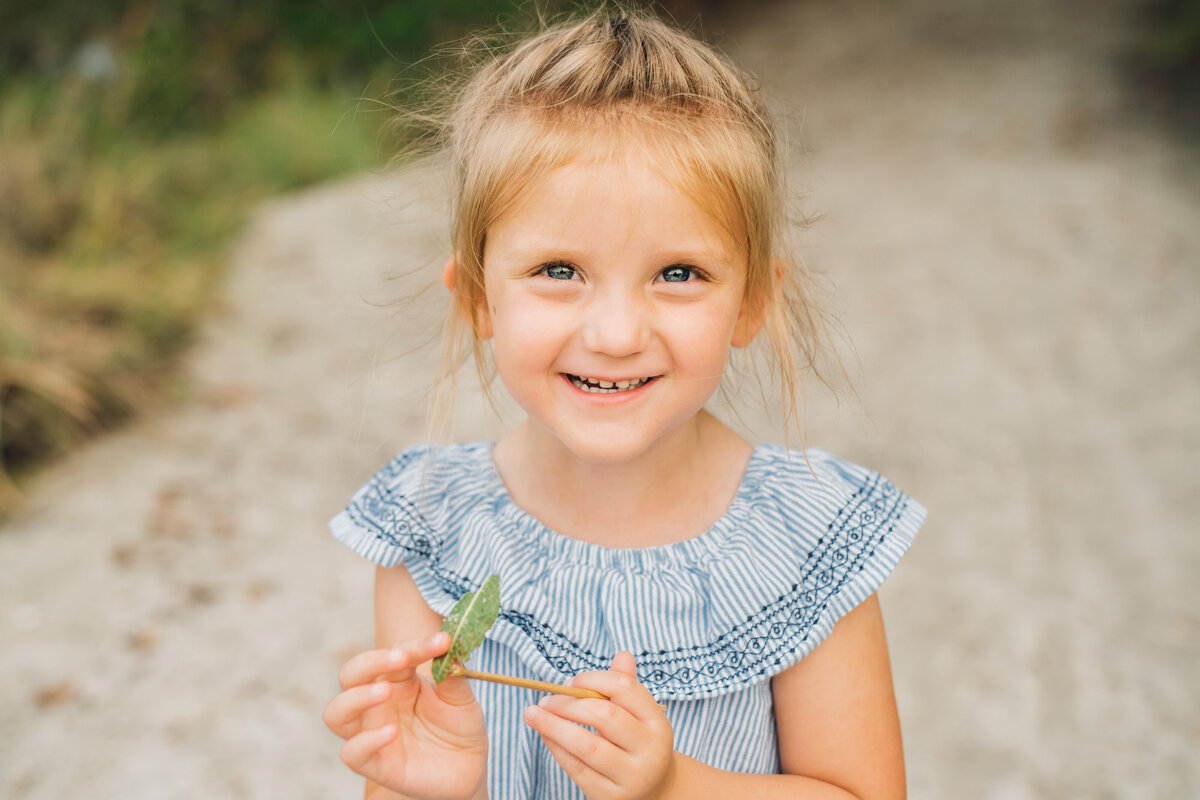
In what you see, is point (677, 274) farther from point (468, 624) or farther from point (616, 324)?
point (468, 624)

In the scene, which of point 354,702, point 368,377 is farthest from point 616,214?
point 368,377

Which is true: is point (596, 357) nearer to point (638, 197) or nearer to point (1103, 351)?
point (638, 197)

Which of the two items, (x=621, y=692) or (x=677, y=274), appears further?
(x=677, y=274)

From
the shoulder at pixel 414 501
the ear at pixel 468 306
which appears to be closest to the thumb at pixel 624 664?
the shoulder at pixel 414 501

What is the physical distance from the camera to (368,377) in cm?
525

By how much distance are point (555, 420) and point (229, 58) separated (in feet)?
27.3

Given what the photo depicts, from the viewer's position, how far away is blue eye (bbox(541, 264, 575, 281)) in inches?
53.6

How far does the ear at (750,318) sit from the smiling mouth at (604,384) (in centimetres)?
22

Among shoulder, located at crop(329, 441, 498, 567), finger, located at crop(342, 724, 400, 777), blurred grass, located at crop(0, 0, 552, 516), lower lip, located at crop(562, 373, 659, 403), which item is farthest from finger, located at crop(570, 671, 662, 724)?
blurred grass, located at crop(0, 0, 552, 516)

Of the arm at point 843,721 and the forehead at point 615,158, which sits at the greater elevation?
the forehead at point 615,158

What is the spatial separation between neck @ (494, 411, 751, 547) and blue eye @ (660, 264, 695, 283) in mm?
305

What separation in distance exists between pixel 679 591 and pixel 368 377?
156 inches

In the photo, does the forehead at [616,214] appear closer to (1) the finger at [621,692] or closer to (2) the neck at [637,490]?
(2) the neck at [637,490]

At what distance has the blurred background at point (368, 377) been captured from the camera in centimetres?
335
